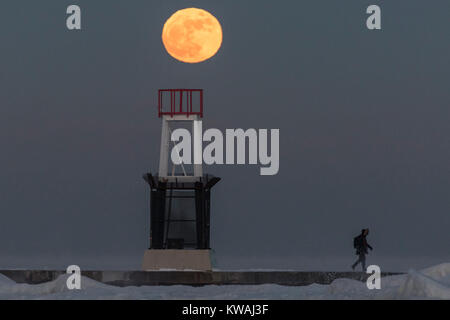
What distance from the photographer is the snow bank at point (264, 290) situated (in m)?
21.6

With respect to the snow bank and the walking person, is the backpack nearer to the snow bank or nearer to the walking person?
the walking person

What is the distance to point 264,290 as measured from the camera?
28797 mm

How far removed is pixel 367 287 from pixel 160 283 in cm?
854

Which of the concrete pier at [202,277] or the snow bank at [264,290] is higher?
the concrete pier at [202,277]

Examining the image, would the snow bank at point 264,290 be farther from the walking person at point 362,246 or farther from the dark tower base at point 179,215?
the dark tower base at point 179,215

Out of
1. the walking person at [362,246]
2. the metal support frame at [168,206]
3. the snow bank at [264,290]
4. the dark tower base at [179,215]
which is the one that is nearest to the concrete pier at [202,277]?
the snow bank at [264,290]

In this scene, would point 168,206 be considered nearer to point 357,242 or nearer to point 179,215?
point 179,215

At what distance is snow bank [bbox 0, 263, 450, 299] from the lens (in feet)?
70.9

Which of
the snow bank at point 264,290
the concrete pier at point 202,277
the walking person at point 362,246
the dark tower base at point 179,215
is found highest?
the dark tower base at point 179,215

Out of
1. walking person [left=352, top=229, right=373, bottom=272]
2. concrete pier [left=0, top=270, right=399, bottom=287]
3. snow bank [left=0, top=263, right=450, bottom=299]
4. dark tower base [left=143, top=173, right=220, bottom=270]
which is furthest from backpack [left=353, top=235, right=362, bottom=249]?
dark tower base [left=143, top=173, right=220, bottom=270]

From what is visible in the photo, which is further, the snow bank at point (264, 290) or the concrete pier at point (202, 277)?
the concrete pier at point (202, 277)

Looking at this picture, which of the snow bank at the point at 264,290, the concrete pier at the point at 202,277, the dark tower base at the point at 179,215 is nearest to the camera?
the snow bank at the point at 264,290

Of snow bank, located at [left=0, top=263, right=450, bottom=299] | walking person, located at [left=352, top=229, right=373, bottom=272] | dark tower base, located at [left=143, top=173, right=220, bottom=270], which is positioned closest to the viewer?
snow bank, located at [left=0, top=263, right=450, bottom=299]
